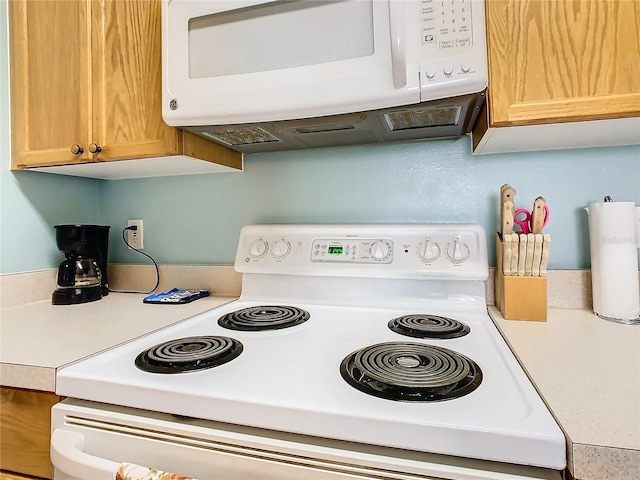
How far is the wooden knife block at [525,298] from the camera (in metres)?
0.93

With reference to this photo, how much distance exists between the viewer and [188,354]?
0.72 meters

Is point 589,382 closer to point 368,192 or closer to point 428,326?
point 428,326

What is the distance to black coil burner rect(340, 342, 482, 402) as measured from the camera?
56 centimetres

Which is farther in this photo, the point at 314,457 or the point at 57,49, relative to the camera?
the point at 57,49

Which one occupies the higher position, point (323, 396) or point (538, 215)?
point (538, 215)

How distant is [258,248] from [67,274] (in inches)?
27.6

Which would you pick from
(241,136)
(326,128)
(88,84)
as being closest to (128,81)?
(88,84)

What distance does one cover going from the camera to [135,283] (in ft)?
4.91

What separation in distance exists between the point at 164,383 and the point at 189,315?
18.9 inches

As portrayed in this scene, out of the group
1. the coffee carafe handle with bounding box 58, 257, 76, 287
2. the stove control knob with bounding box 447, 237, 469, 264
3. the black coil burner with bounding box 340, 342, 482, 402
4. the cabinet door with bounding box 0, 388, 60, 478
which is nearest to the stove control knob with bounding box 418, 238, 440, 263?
the stove control knob with bounding box 447, 237, 469, 264

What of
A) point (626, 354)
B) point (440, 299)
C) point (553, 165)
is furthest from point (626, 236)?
point (440, 299)

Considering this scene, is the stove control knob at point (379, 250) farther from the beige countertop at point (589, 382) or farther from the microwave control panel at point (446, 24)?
the microwave control panel at point (446, 24)

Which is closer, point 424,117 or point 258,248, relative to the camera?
point 424,117

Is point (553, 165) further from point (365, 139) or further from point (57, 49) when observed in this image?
point (57, 49)
